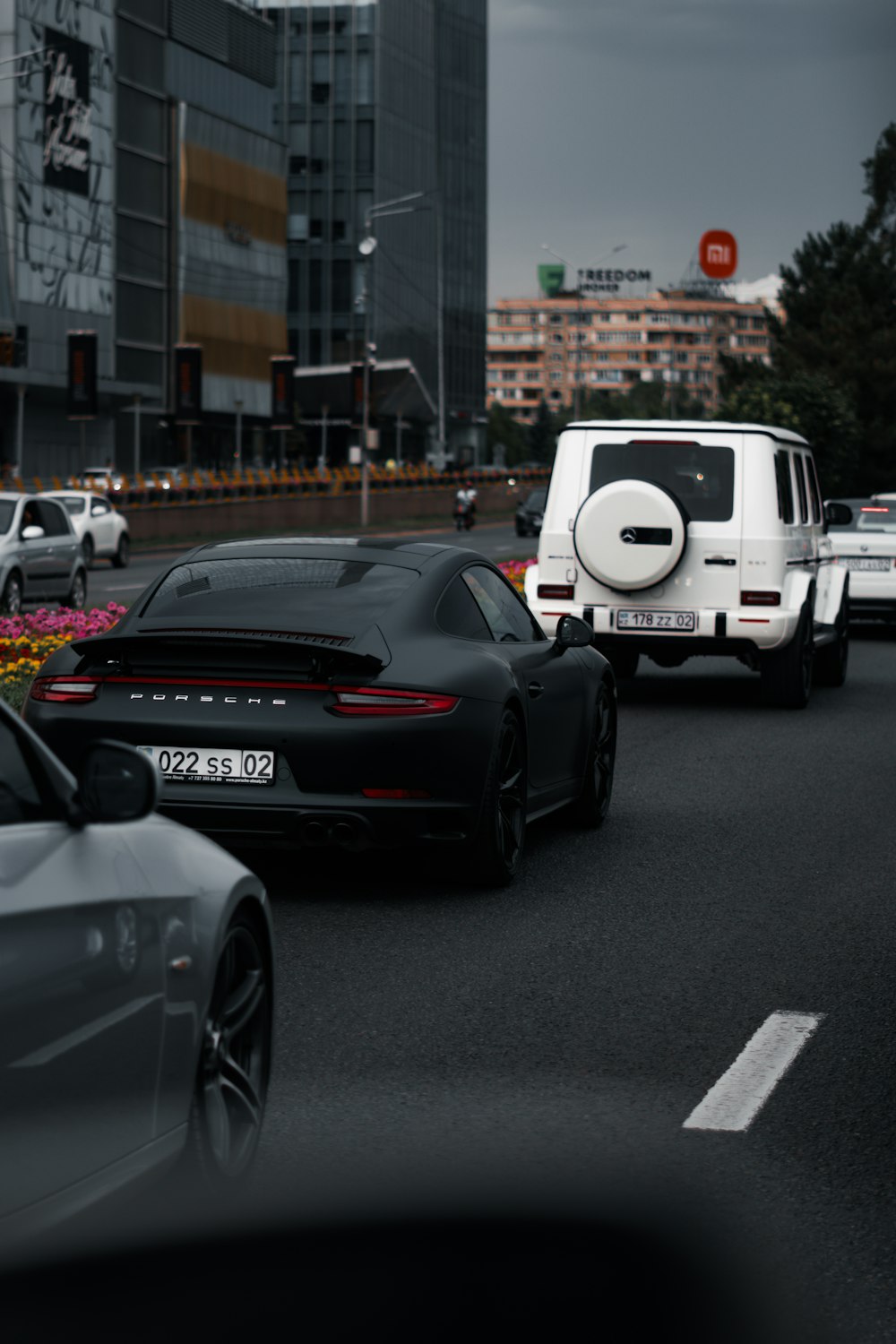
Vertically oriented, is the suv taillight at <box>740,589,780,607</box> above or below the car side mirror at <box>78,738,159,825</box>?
below

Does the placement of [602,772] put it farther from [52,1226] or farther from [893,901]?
[52,1226]

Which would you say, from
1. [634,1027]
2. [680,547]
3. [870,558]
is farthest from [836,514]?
[634,1027]

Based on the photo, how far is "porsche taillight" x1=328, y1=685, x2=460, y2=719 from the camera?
26.0ft

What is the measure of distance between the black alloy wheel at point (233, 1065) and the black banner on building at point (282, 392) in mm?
88022

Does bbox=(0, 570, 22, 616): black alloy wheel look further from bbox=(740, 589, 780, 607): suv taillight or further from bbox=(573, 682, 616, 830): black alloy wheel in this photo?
bbox=(573, 682, 616, 830): black alloy wheel

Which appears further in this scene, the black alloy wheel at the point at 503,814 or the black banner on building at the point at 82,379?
the black banner on building at the point at 82,379

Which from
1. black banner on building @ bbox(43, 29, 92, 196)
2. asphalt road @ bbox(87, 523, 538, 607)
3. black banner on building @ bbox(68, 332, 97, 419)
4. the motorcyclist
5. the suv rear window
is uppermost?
black banner on building @ bbox(43, 29, 92, 196)

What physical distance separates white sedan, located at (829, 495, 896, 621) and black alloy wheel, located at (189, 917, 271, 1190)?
19.3 metres

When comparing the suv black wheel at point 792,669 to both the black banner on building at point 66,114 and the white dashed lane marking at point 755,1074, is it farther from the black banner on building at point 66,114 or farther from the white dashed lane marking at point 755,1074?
the black banner on building at point 66,114

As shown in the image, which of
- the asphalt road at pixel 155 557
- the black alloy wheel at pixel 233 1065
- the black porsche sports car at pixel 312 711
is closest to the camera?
the black alloy wheel at pixel 233 1065

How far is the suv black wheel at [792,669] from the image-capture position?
1634cm

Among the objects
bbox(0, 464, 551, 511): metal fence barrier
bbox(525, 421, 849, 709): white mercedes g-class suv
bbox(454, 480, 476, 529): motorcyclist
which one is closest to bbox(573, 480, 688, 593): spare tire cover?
bbox(525, 421, 849, 709): white mercedes g-class suv

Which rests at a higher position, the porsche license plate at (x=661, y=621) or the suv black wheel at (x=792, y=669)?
the porsche license plate at (x=661, y=621)

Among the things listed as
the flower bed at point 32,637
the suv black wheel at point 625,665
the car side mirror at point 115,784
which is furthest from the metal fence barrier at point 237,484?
the car side mirror at point 115,784
